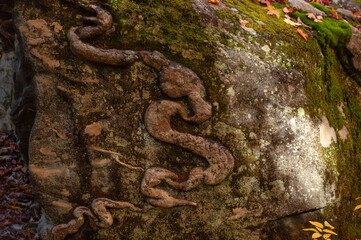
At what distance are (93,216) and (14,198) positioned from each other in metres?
2.46

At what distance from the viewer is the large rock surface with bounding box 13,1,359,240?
2582 mm

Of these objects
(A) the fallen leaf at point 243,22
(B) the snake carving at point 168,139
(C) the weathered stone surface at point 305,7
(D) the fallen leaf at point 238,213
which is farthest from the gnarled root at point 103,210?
(C) the weathered stone surface at point 305,7

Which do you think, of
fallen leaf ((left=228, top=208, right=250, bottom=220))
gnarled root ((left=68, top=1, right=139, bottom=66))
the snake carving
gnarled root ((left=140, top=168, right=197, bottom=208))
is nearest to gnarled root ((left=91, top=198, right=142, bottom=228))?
the snake carving

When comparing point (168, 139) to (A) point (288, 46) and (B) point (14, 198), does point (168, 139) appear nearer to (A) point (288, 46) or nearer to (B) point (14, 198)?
(A) point (288, 46)

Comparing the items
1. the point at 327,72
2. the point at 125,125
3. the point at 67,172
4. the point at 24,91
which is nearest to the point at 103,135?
the point at 125,125

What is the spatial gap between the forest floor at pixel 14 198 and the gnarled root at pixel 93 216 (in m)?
1.24

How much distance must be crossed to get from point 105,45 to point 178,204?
1.61 m

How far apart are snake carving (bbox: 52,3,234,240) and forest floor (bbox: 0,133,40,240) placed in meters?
1.37

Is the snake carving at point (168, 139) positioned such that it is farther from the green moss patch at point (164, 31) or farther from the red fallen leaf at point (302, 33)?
the red fallen leaf at point (302, 33)

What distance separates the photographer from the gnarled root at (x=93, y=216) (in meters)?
2.61

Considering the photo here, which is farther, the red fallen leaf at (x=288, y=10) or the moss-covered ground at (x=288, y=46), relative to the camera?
the red fallen leaf at (x=288, y=10)

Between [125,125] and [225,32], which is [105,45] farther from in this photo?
[225,32]

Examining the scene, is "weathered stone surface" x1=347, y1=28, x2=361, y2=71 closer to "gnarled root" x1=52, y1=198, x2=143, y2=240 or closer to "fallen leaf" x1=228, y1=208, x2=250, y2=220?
"fallen leaf" x1=228, y1=208, x2=250, y2=220

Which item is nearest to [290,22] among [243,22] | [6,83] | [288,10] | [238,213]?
[288,10]
